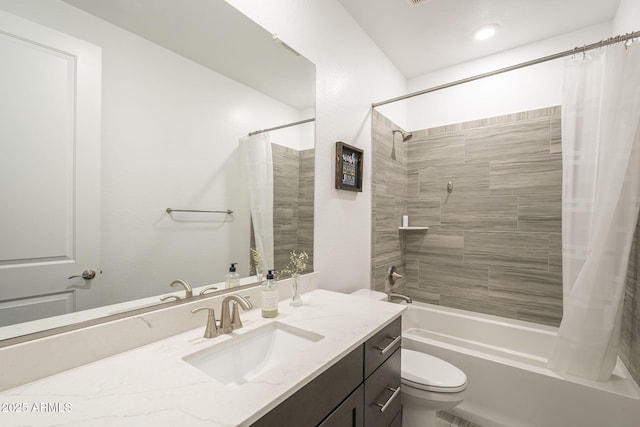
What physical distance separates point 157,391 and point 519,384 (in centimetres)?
194

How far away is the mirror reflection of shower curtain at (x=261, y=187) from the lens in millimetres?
1257

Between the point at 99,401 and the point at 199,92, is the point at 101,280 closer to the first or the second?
the point at 99,401

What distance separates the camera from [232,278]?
1218mm

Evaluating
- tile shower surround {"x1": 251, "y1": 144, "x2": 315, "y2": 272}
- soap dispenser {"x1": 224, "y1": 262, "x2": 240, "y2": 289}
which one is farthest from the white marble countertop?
tile shower surround {"x1": 251, "y1": 144, "x2": 315, "y2": 272}

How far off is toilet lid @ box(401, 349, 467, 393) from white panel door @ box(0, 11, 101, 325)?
4.85 feet

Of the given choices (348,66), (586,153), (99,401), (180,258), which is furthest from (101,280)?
(586,153)

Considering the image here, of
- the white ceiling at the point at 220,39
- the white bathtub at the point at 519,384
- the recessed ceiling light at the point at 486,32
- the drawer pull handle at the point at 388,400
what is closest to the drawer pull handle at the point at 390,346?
the drawer pull handle at the point at 388,400

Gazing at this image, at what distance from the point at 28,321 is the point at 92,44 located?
0.80 meters

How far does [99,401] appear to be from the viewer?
60 centimetres

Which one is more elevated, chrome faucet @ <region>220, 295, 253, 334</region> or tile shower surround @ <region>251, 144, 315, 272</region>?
tile shower surround @ <region>251, 144, 315, 272</region>

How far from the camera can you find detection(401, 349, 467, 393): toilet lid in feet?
4.58

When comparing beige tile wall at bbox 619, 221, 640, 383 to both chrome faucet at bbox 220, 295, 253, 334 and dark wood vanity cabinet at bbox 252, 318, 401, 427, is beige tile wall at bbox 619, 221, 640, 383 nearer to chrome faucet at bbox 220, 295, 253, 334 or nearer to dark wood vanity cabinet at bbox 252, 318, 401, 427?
dark wood vanity cabinet at bbox 252, 318, 401, 427

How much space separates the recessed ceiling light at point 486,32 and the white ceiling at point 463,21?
35 millimetres

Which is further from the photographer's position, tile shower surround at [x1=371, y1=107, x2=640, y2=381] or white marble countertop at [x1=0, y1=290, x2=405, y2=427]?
tile shower surround at [x1=371, y1=107, x2=640, y2=381]
